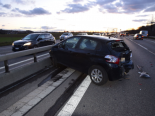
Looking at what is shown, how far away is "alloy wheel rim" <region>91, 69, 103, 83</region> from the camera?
4227mm

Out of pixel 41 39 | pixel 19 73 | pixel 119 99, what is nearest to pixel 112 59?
pixel 119 99

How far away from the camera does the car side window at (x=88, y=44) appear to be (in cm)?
450

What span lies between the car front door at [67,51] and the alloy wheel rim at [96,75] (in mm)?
1128

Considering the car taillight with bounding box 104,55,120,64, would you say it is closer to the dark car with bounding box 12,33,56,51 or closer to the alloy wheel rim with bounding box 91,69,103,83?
the alloy wheel rim with bounding box 91,69,103,83

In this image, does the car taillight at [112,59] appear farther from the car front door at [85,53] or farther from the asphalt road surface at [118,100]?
the asphalt road surface at [118,100]

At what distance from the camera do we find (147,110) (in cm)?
293

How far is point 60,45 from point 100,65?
2.49m

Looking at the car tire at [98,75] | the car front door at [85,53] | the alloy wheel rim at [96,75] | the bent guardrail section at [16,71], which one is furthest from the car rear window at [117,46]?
the bent guardrail section at [16,71]

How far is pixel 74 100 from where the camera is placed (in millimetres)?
3355

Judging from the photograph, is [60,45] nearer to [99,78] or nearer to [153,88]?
[99,78]

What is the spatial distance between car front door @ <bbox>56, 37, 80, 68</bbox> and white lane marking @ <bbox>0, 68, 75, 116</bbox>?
1054 millimetres

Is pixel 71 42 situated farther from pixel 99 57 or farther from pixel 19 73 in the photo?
pixel 19 73

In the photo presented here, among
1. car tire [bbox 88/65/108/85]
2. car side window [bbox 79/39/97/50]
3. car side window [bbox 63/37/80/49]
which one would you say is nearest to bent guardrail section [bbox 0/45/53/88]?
Result: car side window [bbox 63/37/80/49]

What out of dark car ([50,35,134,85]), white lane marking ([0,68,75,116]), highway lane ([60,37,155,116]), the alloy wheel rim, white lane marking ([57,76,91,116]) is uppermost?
dark car ([50,35,134,85])
